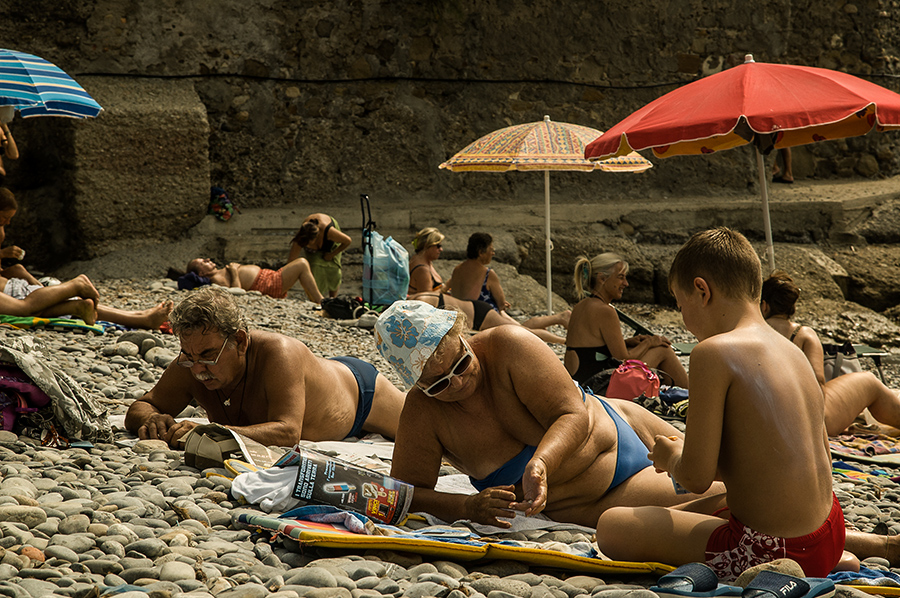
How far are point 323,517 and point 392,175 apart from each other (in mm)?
10363

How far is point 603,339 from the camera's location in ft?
19.3

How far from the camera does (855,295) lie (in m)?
11.8

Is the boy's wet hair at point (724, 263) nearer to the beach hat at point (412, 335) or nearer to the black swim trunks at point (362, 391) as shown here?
the beach hat at point (412, 335)

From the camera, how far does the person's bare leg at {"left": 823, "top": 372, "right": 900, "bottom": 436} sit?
5.07 metres

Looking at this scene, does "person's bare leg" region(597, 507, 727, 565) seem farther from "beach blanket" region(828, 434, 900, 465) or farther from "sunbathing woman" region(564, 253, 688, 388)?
"sunbathing woman" region(564, 253, 688, 388)

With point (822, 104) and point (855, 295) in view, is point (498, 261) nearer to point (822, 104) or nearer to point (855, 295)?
point (855, 295)

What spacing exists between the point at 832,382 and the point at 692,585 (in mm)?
3397

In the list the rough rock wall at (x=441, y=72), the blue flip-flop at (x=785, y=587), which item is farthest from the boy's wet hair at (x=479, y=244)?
the blue flip-flop at (x=785, y=587)

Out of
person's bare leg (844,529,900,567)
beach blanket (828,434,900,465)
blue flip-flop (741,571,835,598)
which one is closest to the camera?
blue flip-flop (741,571,835,598)

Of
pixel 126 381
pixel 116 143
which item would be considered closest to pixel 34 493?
pixel 126 381

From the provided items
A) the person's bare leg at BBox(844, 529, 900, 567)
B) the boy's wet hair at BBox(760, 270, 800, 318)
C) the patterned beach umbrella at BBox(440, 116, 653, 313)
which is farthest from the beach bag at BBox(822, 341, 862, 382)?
the patterned beach umbrella at BBox(440, 116, 653, 313)

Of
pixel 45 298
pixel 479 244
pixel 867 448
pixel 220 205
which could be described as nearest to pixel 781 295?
pixel 867 448

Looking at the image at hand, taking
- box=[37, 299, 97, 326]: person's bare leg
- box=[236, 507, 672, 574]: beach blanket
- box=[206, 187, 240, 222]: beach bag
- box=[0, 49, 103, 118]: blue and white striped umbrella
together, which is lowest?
box=[236, 507, 672, 574]: beach blanket

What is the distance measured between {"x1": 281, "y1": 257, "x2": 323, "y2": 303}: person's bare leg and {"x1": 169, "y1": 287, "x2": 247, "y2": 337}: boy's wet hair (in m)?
6.25
